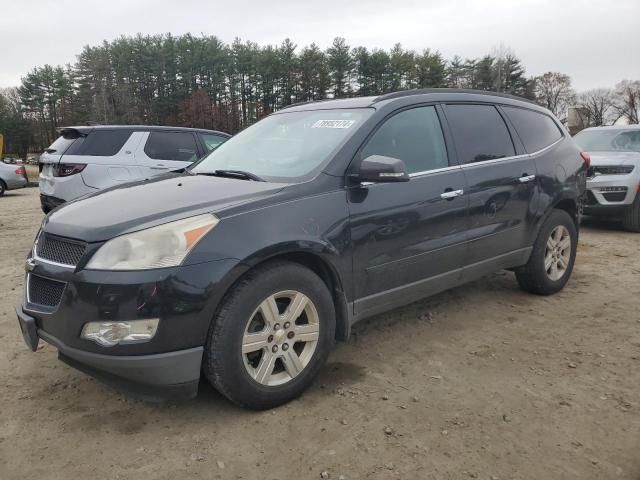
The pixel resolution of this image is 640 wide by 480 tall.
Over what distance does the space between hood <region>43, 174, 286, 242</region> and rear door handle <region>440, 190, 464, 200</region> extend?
1236 mm

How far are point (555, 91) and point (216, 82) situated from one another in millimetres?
50459

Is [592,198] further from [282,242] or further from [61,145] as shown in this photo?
[61,145]

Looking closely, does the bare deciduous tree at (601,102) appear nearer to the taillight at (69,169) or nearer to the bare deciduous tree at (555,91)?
the bare deciduous tree at (555,91)

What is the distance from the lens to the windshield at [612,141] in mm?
8914

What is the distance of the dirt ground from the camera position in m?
2.38

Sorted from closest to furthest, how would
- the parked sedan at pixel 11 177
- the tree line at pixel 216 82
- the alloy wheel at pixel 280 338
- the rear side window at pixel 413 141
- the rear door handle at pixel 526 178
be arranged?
the alloy wheel at pixel 280 338, the rear side window at pixel 413 141, the rear door handle at pixel 526 178, the parked sedan at pixel 11 177, the tree line at pixel 216 82

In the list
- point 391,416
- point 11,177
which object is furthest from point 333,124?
point 11,177

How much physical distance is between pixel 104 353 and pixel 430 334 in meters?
2.40

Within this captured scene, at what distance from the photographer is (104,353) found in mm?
2463

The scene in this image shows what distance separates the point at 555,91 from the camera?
76812mm

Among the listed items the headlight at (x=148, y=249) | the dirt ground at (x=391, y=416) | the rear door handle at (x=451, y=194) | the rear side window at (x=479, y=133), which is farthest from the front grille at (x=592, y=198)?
the headlight at (x=148, y=249)

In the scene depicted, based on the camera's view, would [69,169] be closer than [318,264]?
No

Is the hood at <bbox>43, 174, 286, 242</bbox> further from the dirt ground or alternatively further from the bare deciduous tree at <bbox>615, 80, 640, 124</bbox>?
the bare deciduous tree at <bbox>615, 80, 640, 124</bbox>

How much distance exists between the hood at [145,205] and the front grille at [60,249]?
0.04m
